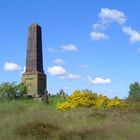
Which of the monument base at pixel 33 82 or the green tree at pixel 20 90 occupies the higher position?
the monument base at pixel 33 82

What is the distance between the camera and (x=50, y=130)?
15789 mm

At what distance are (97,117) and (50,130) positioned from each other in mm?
7232

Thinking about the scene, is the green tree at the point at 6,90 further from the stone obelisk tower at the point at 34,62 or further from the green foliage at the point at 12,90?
the stone obelisk tower at the point at 34,62

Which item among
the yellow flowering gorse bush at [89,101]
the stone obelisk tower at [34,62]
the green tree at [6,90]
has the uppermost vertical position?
the stone obelisk tower at [34,62]

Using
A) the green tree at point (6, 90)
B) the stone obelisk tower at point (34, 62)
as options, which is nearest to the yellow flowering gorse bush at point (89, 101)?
the green tree at point (6, 90)

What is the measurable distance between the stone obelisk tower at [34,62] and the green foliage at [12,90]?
245 centimetres

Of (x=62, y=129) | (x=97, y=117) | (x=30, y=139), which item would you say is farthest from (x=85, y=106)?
(x=30, y=139)

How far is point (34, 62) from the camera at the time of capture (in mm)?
52625

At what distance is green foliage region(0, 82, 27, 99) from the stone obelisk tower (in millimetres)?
2455

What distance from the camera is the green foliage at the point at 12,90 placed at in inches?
1854

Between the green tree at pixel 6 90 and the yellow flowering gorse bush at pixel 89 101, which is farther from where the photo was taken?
the green tree at pixel 6 90

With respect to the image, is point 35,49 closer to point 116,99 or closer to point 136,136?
point 116,99

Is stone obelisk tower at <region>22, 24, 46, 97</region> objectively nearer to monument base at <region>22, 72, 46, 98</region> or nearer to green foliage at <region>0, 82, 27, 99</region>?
monument base at <region>22, 72, 46, 98</region>

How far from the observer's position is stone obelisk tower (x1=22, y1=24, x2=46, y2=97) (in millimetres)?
52500
